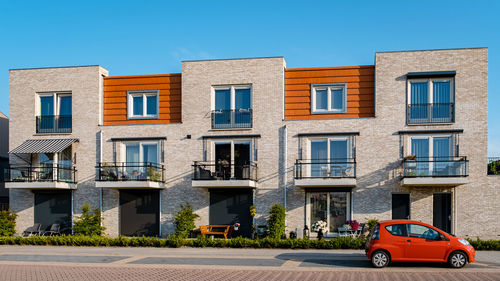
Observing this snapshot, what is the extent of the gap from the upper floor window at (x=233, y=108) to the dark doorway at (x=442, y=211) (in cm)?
962

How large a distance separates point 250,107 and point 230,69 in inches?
86.0

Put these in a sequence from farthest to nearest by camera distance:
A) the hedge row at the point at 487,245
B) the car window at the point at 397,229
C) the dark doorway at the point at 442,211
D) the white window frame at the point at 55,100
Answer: the white window frame at the point at 55,100, the dark doorway at the point at 442,211, the hedge row at the point at 487,245, the car window at the point at 397,229

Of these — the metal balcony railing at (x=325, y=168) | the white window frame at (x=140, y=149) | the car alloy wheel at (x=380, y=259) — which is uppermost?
the white window frame at (x=140, y=149)

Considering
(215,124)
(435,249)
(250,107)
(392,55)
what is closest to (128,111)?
(215,124)

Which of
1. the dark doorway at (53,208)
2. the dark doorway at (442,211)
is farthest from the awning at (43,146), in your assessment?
the dark doorway at (442,211)

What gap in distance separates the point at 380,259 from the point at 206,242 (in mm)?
8930

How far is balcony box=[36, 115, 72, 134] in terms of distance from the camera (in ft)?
91.3

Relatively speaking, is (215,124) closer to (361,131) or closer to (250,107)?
(250,107)

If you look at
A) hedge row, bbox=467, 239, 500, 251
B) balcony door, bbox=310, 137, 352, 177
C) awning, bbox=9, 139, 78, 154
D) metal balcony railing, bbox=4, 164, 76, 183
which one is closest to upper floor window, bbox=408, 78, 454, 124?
balcony door, bbox=310, 137, 352, 177

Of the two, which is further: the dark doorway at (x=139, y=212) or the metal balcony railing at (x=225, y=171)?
the dark doorway at (x=139, y=212)

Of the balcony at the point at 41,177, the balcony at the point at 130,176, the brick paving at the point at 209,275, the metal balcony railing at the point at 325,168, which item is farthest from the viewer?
the balcony at the point at 41,177

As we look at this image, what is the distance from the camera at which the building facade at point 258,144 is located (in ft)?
80.7

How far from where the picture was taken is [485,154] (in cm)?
2433

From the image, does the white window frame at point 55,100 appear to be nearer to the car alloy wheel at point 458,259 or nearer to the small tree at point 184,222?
the small tree at point 184,222
